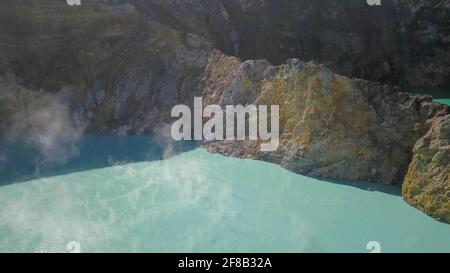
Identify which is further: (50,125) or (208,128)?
(50,125)

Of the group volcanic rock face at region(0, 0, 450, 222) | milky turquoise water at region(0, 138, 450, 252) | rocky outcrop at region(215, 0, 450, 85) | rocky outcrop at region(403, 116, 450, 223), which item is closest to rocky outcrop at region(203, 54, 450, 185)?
volcanic rock face at region(0, 0, 450, 222)

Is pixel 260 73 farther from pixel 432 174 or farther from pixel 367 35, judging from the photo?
pixel 367 35

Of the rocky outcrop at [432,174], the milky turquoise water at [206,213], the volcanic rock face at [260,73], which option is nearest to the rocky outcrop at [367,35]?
the volcanic rock face at [260,73]

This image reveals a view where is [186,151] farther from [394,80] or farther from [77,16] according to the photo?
[394,80]

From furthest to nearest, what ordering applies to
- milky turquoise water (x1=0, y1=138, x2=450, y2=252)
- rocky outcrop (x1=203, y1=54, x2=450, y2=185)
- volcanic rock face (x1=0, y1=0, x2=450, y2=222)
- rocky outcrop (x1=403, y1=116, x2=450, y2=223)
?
volcanic rock face (x1=0, y1=0, x2=450, y2=222) < rocky outcrop (x1=203, y1=54, x2=450, y2=185) < rocky outcrop (x1=403, y1=116, x2=450, y2=223) < milky turquoise water (x1=0, y1=138, x2=450, y2=252)

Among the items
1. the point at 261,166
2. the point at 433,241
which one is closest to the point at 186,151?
the point at 261,166

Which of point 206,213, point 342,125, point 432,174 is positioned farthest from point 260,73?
point 432,174

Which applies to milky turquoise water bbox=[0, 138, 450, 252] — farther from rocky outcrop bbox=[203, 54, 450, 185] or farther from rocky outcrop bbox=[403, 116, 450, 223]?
rocky outcrop bbox=[203, 54, 450, 185]
